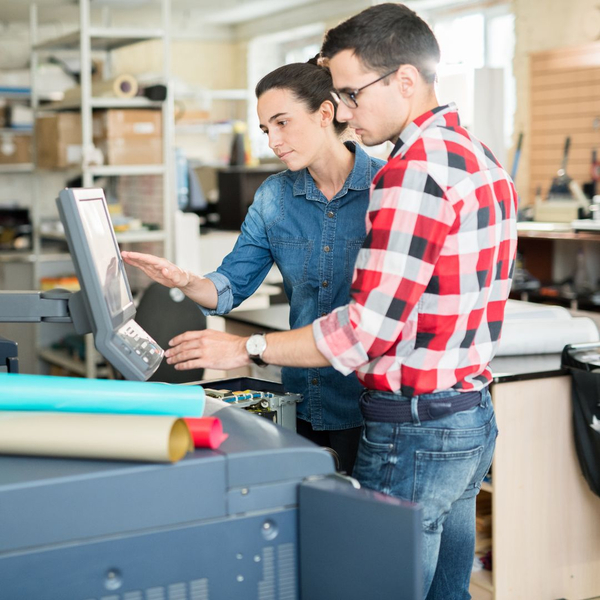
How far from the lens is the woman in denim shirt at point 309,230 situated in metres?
1.84

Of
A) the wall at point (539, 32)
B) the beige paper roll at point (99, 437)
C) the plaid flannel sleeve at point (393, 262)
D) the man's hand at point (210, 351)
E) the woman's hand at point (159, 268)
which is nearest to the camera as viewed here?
the beige paper roll at point (99, 437)

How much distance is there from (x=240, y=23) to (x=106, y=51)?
4.82 meters

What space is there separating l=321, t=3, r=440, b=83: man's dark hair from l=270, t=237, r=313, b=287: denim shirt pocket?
0.62 m

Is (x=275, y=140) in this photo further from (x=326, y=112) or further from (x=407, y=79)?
(x=407, y=79)

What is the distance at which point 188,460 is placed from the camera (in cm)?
105

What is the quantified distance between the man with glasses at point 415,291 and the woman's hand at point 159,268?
0.31 metres

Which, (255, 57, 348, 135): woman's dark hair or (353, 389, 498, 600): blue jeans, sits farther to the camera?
(255, 57, 348, 135): woman's dark hair

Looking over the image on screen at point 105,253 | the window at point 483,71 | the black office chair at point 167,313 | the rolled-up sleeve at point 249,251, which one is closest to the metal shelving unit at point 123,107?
the black office chair at point 167,313

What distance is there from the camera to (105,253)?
1.29 m

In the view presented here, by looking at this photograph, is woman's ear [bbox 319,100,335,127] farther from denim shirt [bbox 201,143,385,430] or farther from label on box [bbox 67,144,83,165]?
label on box [bbox 67,144,83,165]

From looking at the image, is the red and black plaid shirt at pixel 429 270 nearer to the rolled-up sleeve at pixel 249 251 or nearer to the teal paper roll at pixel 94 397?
the teal paper roll at pixel 94 397

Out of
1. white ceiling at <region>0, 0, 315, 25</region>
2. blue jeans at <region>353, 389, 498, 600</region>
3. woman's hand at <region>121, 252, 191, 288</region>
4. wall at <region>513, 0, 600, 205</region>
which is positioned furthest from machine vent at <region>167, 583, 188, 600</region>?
white ceiling at <region>0, 0, 315, 25</region>

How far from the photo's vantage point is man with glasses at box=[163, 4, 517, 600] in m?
1.26

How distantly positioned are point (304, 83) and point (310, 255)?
0.36 m
